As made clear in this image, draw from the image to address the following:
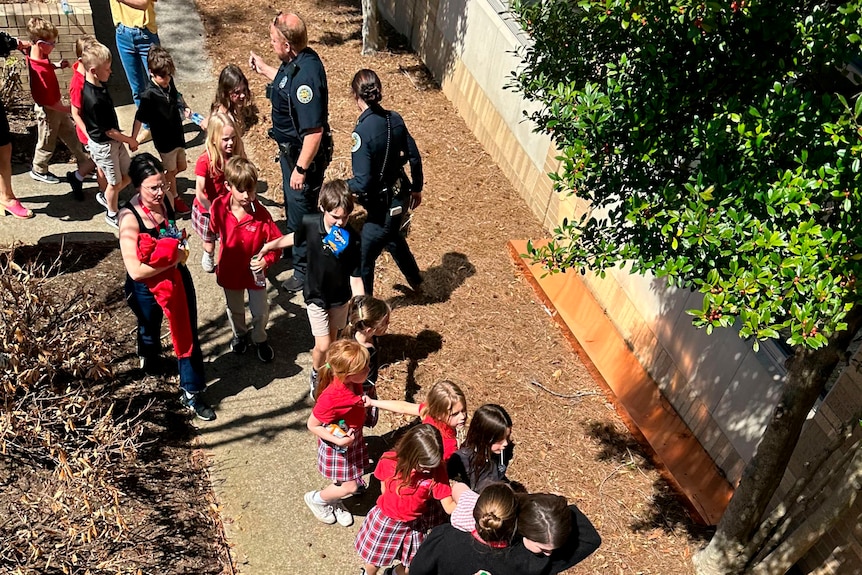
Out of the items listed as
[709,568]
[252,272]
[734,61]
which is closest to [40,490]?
[252,272]

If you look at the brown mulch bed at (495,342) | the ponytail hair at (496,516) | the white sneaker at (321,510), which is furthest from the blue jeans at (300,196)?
the ponytail hair at (496,516)

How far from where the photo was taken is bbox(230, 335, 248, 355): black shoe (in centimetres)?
637

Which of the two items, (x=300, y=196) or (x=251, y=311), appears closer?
(x=251, y=311)

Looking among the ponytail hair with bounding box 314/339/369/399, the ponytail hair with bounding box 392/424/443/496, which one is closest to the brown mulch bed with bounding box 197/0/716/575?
the ponytail hair with bounding box 392/424/443/496

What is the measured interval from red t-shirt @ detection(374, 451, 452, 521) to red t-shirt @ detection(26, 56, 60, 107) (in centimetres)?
525

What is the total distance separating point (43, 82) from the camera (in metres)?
7.28

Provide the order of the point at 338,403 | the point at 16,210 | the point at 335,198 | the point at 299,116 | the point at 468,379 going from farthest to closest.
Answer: the point at 16,210 → the point at 468,379 → the point at 299,116 → the point at 335,198 → the point at 338,403

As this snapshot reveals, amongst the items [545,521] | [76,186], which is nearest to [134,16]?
[76,186]

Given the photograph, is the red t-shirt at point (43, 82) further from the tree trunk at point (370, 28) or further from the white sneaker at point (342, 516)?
the white sneaker at point (342, 516)

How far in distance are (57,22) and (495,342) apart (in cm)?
610

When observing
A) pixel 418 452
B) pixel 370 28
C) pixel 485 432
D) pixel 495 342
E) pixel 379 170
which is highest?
pixel 379 170

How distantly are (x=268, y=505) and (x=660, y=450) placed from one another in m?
2.99

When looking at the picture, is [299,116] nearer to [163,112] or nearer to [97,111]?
[163,112]

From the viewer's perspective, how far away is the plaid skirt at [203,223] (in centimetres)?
611
